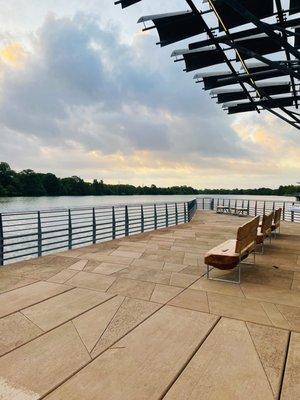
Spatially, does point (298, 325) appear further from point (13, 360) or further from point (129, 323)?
point (13, 360)

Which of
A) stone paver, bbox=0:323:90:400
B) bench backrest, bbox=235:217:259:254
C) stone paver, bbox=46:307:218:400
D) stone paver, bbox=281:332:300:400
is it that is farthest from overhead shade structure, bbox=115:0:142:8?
stone paver, bbox=281:332:300:400

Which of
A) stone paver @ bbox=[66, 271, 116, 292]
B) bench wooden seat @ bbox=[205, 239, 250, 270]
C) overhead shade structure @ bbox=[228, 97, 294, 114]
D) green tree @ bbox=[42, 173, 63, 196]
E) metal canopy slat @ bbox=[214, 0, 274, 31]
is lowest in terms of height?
stone paver @ bbox=[66, 271, 116, 292]

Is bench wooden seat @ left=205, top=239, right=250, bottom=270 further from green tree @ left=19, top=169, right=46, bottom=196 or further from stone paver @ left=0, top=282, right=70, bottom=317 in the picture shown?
green tree @ left=19, top=169, right=46, bottom=196

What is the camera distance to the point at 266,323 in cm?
402

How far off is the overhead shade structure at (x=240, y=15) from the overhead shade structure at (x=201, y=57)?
1133 mm

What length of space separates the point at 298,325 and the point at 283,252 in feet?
17.1

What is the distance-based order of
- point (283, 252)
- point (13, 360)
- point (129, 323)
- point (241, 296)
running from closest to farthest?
point (13, 360)
point (129, 323)
point (241, 296)
point (283, 252)

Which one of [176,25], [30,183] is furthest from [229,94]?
[30,183]

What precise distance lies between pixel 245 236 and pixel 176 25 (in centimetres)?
484

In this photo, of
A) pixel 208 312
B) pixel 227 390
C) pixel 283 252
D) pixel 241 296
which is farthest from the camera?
pixel 283 252

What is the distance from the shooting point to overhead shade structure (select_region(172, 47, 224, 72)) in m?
7.81

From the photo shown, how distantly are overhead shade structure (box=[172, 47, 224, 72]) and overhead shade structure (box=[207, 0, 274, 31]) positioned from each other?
1.13 m

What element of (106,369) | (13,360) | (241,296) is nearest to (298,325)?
(241,296)

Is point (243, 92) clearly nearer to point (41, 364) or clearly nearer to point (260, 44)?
point (260, 44)
